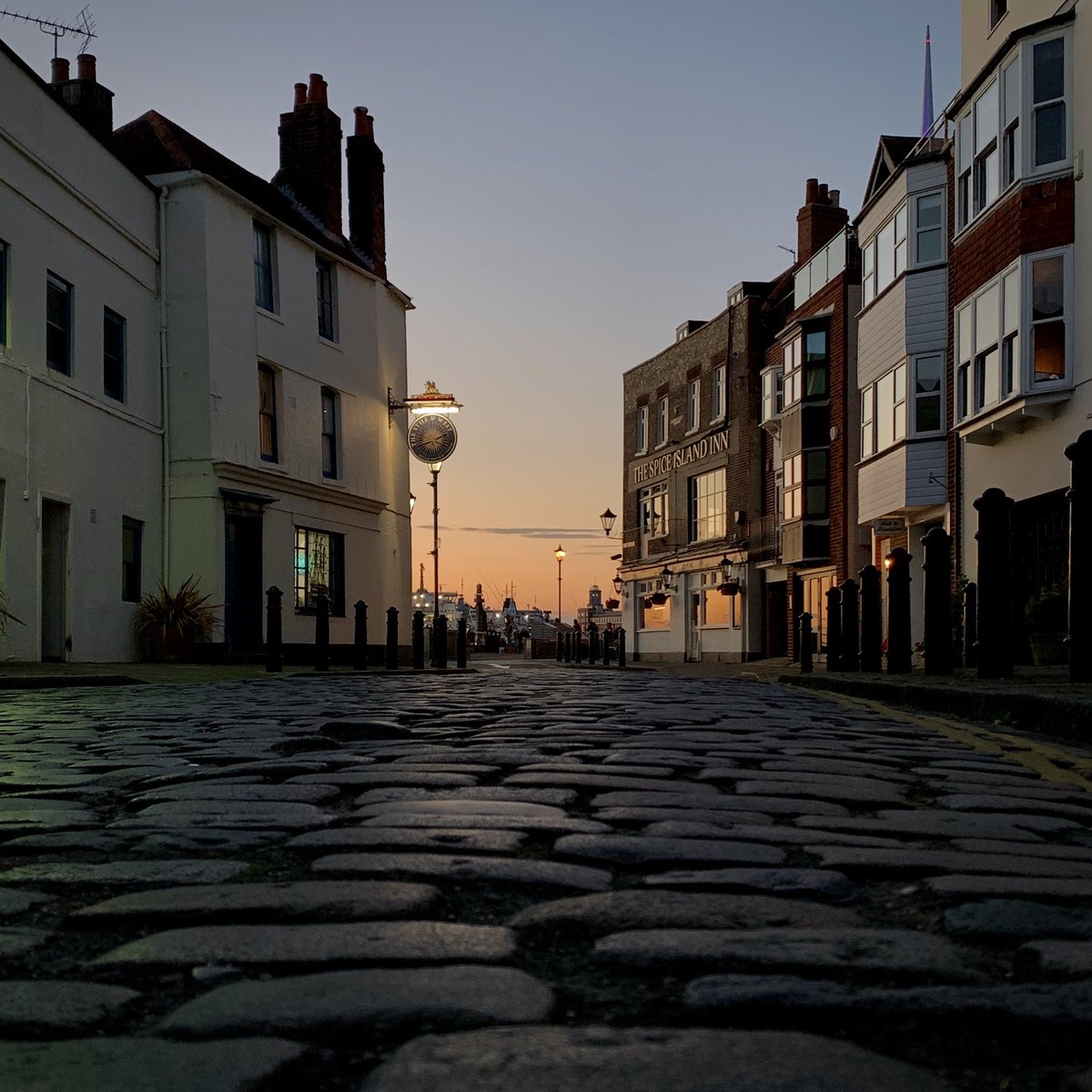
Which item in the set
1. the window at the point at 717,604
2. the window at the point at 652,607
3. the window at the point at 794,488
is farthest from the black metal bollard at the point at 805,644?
the window at the point at 652,607

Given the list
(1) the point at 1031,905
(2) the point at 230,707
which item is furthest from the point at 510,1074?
(2) the point at 230,707

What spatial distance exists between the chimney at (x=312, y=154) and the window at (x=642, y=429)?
790 inches

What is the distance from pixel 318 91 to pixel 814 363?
1329 cm

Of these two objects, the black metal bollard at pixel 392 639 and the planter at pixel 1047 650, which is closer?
the planter at pixel 1047 650

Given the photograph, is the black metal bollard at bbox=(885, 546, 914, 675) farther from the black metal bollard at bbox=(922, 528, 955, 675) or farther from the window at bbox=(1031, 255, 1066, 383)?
the window at bbox=(1031, 255, 1066, 383)

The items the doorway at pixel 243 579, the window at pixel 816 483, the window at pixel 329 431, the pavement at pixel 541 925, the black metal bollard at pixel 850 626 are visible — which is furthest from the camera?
the window at pixel 816 483

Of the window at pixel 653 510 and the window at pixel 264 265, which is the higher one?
the window at pixel 264 265

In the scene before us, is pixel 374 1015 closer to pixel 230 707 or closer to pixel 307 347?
pixel 230 707

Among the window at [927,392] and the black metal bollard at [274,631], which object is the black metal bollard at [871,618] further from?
the window at [927,392]

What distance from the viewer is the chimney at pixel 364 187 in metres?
27.2

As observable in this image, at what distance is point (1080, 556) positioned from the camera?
7.16 metres

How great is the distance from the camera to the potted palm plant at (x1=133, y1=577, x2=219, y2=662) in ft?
63.2

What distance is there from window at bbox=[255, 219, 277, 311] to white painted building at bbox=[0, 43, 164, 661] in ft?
7.87

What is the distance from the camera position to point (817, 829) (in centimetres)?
318
